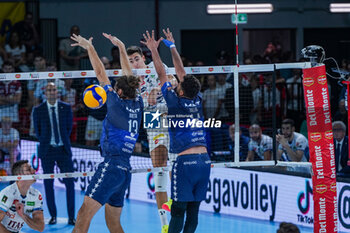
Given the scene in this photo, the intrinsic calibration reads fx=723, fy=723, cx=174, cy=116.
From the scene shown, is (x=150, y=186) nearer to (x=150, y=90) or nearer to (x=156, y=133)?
(x=156, y=133)

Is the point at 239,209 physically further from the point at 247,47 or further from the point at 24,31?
the point at 247,47

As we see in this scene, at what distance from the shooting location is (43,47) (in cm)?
1869

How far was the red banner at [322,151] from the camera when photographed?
370 inches

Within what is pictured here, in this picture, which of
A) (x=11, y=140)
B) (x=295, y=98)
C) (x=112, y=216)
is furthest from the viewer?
(x=295, y=98)

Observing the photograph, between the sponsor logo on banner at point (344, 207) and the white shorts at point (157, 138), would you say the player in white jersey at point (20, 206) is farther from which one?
the sponsor logo on banner at point (344, 207)

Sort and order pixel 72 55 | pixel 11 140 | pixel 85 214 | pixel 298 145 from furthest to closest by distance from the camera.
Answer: pixel 72 55 → pixel 11 140 → pixel 298 145 → pixel 85 214

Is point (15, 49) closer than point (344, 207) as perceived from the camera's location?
No

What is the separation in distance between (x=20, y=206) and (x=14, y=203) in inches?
9.9

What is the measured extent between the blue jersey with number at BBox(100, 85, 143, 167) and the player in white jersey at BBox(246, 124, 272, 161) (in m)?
4.49

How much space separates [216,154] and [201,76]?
11.0 ft

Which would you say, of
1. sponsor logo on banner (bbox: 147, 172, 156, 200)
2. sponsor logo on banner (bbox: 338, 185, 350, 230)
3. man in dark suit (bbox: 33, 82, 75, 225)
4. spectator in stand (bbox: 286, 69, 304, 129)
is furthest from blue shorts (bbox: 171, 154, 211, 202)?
spectator in stand (bbox: 286, 69, 304, 129)

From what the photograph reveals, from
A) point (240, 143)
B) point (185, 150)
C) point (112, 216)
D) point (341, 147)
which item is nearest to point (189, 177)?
point (185, 150)

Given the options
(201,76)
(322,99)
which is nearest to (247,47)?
(201,76)

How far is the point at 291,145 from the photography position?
39.8 feet
